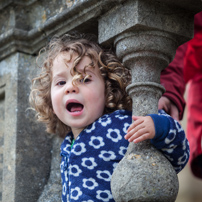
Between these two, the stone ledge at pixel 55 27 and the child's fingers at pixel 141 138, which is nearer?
the child's fingers at pixel 141 138

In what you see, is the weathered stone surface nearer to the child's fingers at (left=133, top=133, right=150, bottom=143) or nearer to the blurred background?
the child's fingers at (left=133, top=133, right=150, bottom=143)

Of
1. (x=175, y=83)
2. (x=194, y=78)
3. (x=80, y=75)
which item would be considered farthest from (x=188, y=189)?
(x=80, y=75)

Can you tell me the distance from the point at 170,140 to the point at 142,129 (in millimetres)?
108

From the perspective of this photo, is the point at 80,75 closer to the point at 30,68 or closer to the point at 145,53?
the point at 145,53

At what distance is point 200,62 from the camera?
9.71ft

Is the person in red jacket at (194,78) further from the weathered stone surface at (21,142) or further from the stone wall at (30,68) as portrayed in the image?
the weathered stone surface at (21,142)

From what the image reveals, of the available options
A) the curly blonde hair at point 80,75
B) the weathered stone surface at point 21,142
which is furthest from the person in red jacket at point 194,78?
the weathered stone surface at point 21,142

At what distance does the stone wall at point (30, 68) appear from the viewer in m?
1.85

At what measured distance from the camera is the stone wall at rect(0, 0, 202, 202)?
185 cm

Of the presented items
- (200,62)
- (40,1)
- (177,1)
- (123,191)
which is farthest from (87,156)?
(200,62)

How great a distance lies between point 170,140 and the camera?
1.62m

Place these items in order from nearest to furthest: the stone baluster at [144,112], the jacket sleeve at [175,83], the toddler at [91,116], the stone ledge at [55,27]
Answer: the stone baluster at [144,112] → the toddler at [91,116] → the stone ledge at [55,27] → the jacket sleeve at [175,83]

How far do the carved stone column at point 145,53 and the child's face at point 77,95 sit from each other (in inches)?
7.4

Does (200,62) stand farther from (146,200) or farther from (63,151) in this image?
(146,200)
